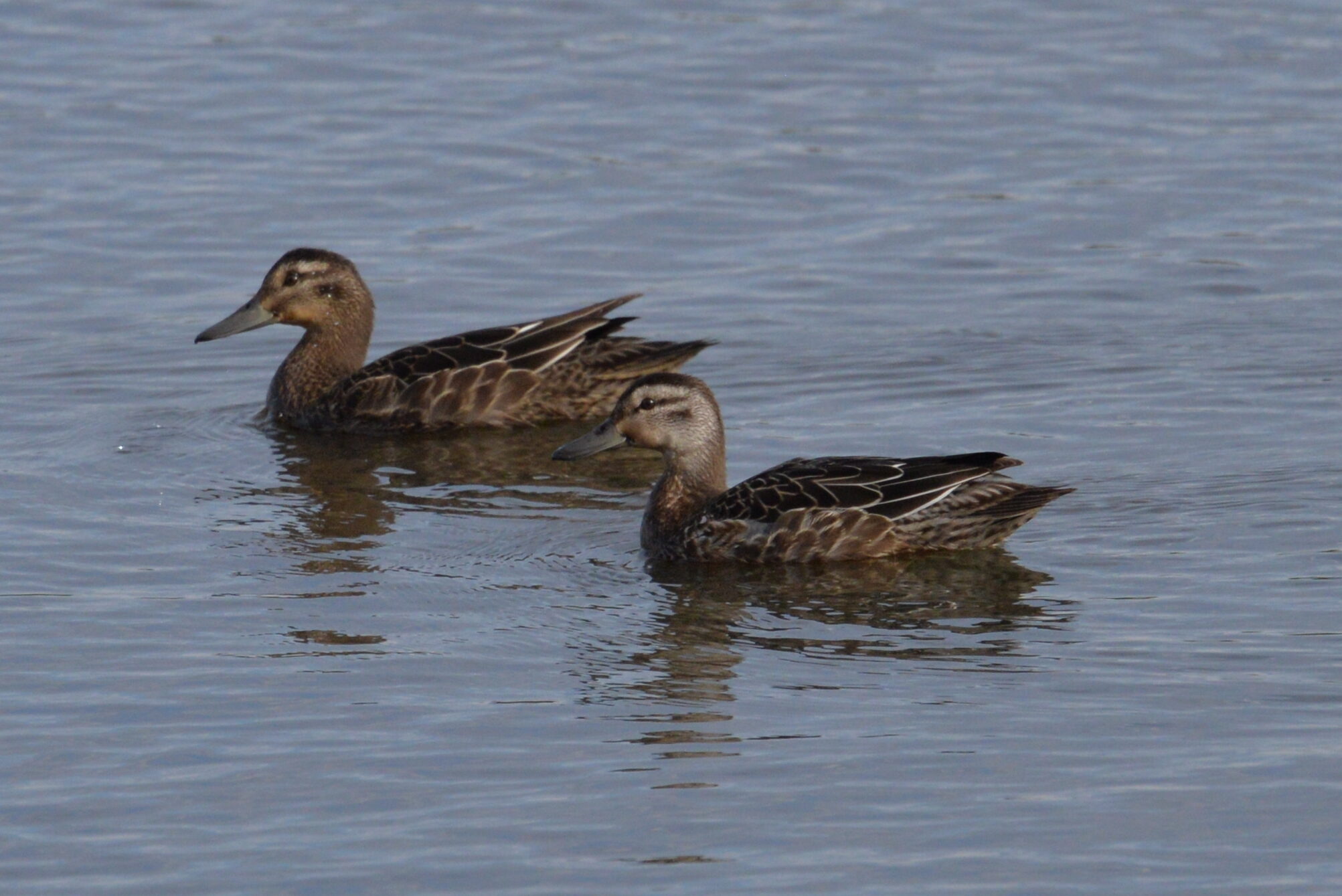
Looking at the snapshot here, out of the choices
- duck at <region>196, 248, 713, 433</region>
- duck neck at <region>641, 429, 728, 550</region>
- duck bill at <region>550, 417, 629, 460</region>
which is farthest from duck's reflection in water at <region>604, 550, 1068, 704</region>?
duck at <region>196, 248, 713, 433</region>

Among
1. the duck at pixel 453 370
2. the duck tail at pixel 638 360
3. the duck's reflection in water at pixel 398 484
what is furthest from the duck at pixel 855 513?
the duck tail at pixel 638 360

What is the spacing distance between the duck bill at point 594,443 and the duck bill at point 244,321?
318 centimetres

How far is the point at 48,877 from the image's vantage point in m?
6.76

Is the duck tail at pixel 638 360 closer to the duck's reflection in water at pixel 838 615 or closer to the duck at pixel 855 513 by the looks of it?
the duck at pixel 855 513

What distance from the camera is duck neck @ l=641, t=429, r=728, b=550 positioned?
34.9ft

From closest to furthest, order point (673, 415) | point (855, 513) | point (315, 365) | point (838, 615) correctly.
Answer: point (838, 615)
point (855, 513)
point (673, 415)
point (315, 365)

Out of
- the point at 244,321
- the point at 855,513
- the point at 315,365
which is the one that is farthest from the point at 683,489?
the point at 244,321

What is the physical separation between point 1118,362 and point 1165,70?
7.29 m

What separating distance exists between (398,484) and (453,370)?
1.36m

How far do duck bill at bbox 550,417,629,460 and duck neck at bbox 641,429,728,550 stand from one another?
11.7 inches

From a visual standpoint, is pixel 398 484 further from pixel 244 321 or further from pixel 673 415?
pixel 244 321

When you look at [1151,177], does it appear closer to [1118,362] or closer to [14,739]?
[1118,362]

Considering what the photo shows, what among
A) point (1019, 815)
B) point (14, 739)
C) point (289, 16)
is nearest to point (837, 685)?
point (1019, 815)

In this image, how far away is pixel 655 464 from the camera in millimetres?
12602
